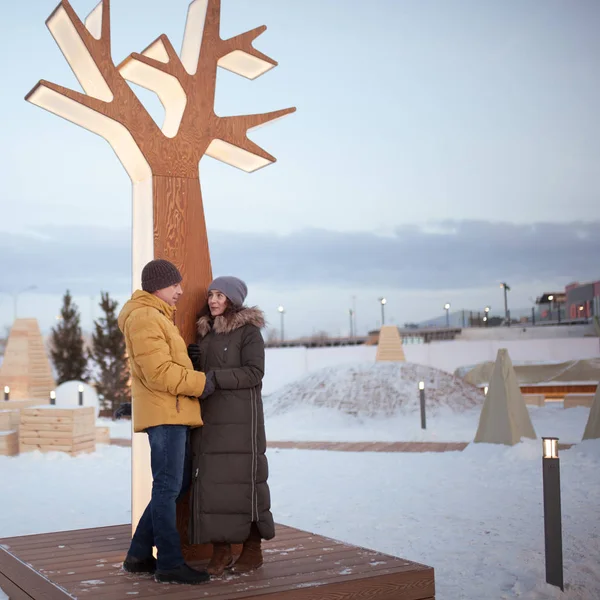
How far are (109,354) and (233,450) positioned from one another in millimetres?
17477

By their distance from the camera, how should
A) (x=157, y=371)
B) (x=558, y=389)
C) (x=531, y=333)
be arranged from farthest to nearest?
(x=531, y=333) → (x=558, y=389) → (x=157, y=371)

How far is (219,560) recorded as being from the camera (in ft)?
12.5

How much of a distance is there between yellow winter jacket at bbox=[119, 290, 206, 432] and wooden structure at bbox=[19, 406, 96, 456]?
7065 millimetres

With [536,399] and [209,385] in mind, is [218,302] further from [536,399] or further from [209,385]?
Result: [536,399]

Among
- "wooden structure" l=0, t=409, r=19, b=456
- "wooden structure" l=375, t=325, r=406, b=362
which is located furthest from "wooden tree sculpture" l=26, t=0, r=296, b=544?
"wooden structure" l=375, t=325, r=406, b=362

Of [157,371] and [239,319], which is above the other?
[239,319]

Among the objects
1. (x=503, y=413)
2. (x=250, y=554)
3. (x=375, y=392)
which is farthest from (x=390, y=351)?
(x=250, y=554)

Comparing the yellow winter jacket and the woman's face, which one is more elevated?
the woman's face

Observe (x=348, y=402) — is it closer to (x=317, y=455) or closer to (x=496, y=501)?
(x=317, y=455)

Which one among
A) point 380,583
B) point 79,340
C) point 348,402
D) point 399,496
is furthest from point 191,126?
point 79,340

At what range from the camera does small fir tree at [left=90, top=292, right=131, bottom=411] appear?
20.2 m

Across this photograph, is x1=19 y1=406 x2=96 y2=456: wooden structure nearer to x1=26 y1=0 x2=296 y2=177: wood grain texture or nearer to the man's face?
x1=26 y1=0 x2=296 y2=177: wood grain texture

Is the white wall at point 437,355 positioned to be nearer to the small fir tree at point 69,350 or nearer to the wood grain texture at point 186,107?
the small fir tree at point 69,350

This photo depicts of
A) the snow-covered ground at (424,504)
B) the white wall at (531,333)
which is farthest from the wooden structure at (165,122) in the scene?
the white wall at (531,333)
